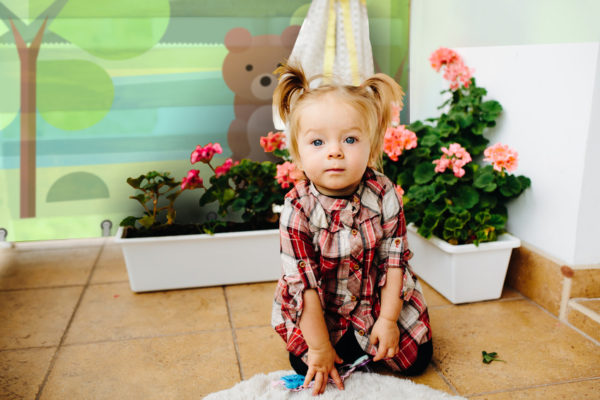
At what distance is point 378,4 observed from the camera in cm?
215

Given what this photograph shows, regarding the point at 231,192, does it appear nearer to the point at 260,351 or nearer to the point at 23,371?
the point at 260,351

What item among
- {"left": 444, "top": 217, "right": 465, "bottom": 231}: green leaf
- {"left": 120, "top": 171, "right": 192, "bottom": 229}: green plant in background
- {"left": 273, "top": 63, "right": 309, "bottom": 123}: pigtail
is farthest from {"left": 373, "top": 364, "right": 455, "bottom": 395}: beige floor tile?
A: {"left": 120, "top": 171, "right": 192, "bottom": 229}: green plant in background

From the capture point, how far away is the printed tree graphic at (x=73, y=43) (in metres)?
1.97

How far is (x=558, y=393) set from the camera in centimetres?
118

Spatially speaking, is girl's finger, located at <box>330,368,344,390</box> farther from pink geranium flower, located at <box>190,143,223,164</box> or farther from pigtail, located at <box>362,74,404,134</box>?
pink geranium flower, located at <box>190,143,223,164</box>

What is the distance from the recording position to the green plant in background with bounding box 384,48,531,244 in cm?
159

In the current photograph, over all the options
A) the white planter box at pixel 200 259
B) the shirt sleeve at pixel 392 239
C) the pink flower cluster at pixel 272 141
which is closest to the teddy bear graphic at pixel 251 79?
the pink flower cluster at pixel 272 141

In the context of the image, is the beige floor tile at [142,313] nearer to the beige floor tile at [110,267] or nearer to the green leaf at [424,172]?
the beige floor tile at [110,267]

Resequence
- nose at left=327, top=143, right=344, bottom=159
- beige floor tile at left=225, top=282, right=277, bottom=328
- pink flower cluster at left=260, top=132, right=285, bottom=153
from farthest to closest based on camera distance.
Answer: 1. pink flower cluster at left=260, top=132, right=285, bottom=153
2. beige floor tile at left=225, top=282, right=277, bottom=328
3. nose at left=327, top=143, right=344, bottom=159

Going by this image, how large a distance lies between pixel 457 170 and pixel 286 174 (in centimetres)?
59

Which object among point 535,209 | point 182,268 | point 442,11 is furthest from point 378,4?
point 182,268

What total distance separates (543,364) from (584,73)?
0.80 meters

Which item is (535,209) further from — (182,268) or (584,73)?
(182,268)

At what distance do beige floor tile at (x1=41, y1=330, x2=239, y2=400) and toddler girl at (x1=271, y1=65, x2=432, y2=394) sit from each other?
0.74 ft
